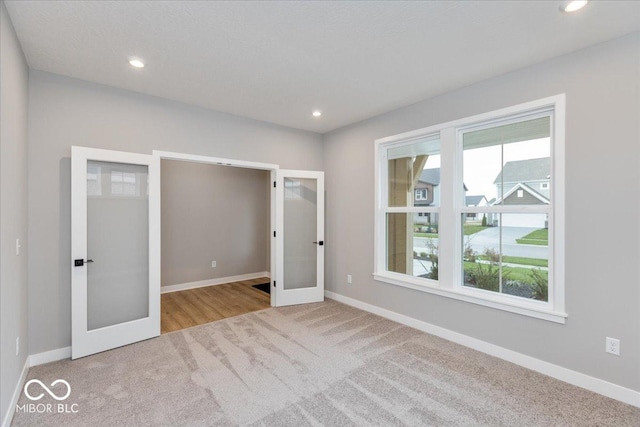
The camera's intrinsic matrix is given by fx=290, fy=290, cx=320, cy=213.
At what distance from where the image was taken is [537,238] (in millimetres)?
2686

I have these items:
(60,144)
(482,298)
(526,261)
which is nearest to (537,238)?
(526,261)

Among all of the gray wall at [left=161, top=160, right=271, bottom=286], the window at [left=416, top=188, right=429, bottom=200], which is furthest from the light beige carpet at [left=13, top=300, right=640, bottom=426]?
the gray wall at [left=161, top=160, right=271, bottom=286]

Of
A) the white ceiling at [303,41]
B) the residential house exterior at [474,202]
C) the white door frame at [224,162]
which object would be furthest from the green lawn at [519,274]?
the white door frame at [224,162]

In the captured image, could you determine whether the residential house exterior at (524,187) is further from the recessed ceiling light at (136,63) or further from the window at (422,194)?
the recessed ceiling light at (136,63)

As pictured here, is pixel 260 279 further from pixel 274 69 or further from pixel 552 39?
pixel 552 39

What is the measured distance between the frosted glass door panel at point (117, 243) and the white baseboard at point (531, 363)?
3.00m

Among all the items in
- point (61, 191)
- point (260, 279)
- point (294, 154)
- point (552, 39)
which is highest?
point (552, 39)

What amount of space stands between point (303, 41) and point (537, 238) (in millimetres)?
2694

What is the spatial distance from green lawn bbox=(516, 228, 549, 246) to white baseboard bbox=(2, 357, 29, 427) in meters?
4.17

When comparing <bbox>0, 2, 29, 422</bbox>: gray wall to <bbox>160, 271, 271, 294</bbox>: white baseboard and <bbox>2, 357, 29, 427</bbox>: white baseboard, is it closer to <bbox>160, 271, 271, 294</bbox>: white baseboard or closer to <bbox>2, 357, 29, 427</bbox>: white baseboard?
<bbox>2, 357, 29, 427</bbox>: white baseboard

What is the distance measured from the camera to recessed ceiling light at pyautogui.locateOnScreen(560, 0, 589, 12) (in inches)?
72.1

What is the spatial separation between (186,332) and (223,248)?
2508 millimetres

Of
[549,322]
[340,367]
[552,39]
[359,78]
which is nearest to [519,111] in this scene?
[552,39]

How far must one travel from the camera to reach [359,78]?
2.90m
